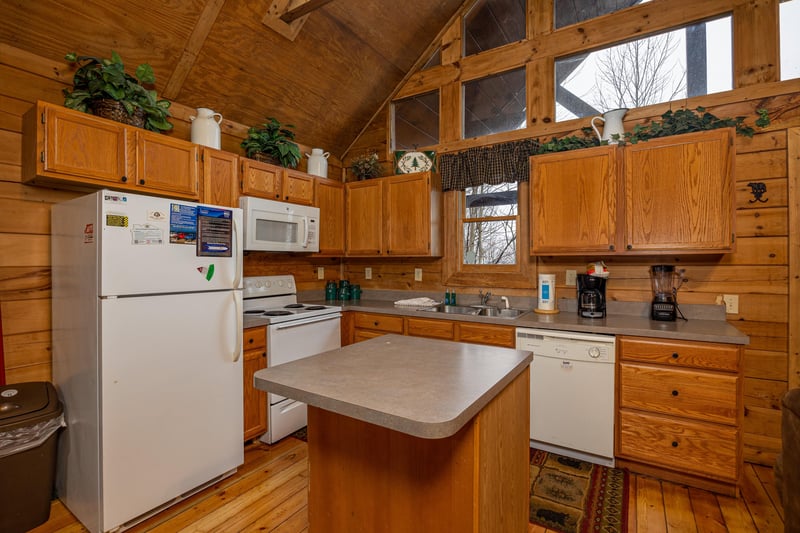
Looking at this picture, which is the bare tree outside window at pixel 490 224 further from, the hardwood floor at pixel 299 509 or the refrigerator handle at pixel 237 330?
the refrigerator handle at pixel 237 330

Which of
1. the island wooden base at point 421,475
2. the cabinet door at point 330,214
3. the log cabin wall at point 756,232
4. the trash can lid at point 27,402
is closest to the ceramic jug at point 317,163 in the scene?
the cabinet door at point 330,214

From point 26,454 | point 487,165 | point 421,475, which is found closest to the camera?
point 421,475

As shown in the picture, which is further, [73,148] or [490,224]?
[490,224]

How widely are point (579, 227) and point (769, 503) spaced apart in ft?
5.89

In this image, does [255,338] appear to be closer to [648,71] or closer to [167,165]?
[167,165]

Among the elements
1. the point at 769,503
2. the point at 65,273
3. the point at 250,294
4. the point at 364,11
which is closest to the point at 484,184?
the point at 364,11

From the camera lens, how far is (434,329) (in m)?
2.98

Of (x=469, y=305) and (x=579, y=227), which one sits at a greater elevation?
(x=579, y=227)

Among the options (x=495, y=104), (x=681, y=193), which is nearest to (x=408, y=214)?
(x=495, y=104)

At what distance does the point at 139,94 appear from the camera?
226 cm

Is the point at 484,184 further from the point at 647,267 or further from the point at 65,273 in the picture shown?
the point at 65,273

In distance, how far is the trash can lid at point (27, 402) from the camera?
1.73 metres

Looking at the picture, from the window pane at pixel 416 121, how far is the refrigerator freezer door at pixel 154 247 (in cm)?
218

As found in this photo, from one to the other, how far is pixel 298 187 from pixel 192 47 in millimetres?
1200
